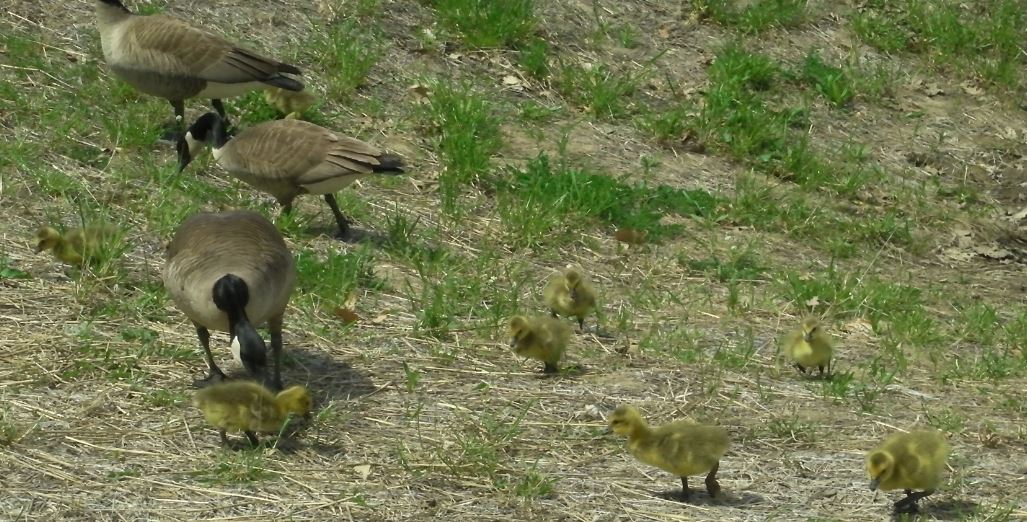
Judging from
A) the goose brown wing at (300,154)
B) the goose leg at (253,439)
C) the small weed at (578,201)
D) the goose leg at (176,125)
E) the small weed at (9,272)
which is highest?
the goose brown wing at (300,154)

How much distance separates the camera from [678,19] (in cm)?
1412

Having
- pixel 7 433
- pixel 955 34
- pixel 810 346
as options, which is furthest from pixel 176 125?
pixel 955 34

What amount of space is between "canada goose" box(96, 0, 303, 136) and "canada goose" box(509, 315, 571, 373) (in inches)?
150

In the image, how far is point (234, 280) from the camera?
686cm

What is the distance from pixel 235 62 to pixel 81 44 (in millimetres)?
1936

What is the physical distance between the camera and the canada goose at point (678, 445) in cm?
643

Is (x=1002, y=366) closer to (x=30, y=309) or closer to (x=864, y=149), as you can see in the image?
(x=864, y=149)

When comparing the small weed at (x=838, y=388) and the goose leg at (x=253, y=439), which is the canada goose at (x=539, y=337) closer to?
the small weed at (x=838, y=388)

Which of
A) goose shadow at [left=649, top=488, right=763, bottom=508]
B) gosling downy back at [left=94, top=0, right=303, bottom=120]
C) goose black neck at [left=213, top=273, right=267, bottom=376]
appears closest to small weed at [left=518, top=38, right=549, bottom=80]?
gosling downy back at [left=94, top=0, right=303, bottom=120]

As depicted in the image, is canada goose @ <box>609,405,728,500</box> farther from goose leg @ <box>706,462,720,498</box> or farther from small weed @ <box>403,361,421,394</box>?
small weed @ <box>403,361,421,394</box>

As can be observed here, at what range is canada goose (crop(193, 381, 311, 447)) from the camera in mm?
6594

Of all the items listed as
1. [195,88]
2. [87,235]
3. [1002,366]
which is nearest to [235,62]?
[195,88]

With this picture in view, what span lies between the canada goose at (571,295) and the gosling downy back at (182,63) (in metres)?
3.16

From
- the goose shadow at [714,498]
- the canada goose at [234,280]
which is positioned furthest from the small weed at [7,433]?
the goose shadow at [714,498]
